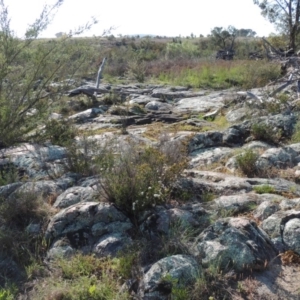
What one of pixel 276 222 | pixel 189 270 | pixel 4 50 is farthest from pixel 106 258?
pixel 4 50

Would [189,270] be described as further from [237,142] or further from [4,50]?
[237,142]

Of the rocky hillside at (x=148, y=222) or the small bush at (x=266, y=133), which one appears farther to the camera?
the small bush at (x=266, y=133)

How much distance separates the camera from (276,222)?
13.9 feet

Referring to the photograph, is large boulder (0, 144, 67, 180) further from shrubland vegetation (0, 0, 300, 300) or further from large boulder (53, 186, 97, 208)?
large boulder (53, 186, 97, 208)

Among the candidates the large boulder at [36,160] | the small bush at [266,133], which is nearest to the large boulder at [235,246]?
the large boulder at [36,160]

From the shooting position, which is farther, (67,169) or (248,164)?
(67,169)

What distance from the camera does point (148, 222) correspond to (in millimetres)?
4391

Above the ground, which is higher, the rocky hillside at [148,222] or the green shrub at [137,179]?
the green shrub at [137,179]

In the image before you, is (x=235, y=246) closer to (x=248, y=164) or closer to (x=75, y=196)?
(x=75, y=196)

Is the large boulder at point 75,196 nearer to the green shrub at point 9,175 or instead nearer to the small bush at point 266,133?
the green shrub at point 9,175

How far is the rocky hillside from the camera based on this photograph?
3615mm

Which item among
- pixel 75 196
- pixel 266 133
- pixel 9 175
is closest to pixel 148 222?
pixel 75 196

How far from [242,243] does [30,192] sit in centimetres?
249

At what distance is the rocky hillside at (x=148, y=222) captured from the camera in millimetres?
3615
